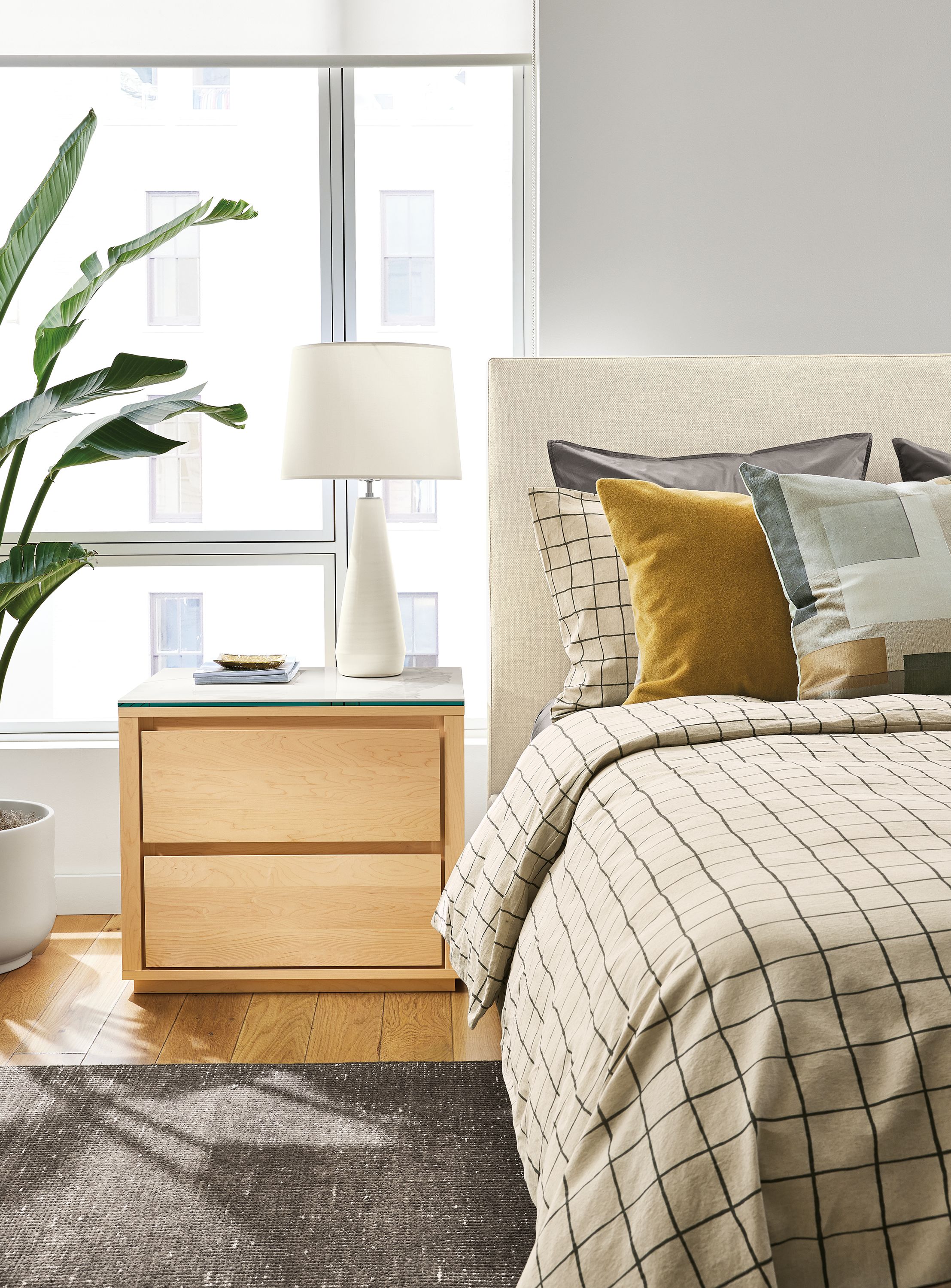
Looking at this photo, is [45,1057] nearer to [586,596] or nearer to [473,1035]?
[473,1035]

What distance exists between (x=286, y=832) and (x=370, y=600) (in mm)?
527

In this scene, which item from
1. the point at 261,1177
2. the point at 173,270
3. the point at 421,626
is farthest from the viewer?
the point at 421,626

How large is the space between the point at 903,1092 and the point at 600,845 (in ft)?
1.50

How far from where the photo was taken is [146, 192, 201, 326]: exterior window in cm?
267

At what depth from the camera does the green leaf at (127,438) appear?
2.03m

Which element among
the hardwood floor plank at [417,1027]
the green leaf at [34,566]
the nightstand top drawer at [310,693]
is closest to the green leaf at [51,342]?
the green leaf at [34,566]

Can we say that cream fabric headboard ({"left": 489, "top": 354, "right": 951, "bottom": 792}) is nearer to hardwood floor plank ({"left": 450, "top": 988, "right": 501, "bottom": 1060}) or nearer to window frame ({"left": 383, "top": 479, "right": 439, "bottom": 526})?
window frame ({"left": 383, "top": 479, "right": 439, "bottom": 526})

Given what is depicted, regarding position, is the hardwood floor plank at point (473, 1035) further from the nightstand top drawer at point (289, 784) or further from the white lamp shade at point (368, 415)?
the white lamp shade at point (368, 415)

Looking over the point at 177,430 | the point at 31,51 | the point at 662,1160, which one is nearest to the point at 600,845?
the point at 662,1160

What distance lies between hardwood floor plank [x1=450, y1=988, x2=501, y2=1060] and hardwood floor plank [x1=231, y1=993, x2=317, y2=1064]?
0.90 feet

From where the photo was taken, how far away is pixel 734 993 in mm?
844

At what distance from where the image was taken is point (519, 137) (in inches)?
105

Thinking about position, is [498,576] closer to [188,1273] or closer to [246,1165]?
[246,1165]

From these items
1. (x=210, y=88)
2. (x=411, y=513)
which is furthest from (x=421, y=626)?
(x=210, y=88)
